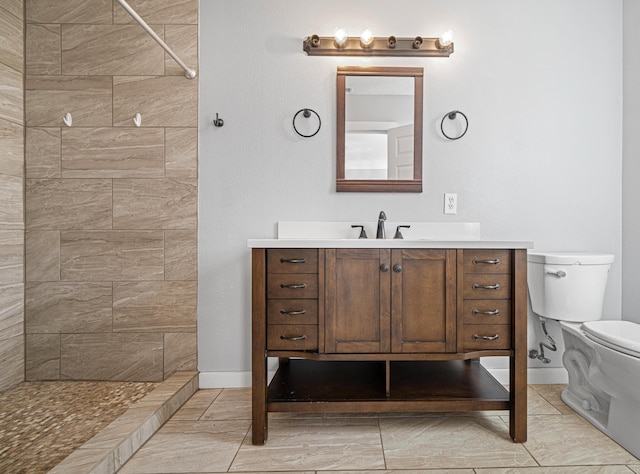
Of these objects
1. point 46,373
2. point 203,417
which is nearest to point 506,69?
point 203,417

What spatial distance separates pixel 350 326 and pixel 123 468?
97 centimetres

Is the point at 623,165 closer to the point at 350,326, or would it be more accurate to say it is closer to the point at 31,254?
the point at 350,326

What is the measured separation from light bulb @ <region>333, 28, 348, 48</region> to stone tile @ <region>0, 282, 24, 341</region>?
6.91ft

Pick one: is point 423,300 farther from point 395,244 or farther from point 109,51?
point 109,51

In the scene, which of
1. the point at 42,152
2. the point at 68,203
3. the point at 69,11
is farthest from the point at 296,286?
the point at 69,11

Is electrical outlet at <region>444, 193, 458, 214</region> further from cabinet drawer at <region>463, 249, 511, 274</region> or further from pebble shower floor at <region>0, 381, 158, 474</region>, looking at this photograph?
pebble shower floor at <region>0, 381, 158, 474</region>

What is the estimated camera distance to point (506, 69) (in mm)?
2107

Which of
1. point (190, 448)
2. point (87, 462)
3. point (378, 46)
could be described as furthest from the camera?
point (378, 46)

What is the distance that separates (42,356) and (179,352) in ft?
2.36

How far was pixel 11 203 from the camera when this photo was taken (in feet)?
6.41

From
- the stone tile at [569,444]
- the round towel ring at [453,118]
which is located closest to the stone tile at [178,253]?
the round towel ring at [453,118]

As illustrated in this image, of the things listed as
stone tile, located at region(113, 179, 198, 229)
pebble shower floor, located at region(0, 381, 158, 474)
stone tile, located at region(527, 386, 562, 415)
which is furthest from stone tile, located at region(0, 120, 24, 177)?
stone tile, located at region(527, 386, 562, 415)

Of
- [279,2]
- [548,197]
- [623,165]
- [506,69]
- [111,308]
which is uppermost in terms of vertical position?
[279,2]

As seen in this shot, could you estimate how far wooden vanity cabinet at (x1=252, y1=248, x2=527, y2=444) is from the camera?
5.00ft
